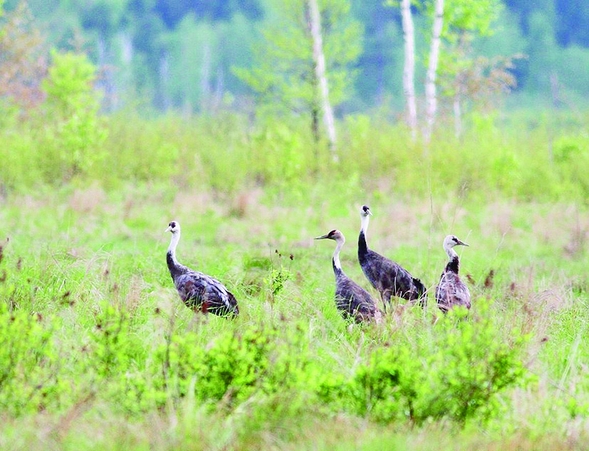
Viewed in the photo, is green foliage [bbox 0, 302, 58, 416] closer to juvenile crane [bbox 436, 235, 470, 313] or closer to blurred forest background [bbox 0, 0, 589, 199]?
juvenile crane [bbox 436, 235, 470, 313]

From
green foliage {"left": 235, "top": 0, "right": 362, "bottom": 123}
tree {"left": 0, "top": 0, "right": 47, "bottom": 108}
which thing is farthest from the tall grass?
tree {"left": 0, "top": 0, "right": 47, "bottom": 108}

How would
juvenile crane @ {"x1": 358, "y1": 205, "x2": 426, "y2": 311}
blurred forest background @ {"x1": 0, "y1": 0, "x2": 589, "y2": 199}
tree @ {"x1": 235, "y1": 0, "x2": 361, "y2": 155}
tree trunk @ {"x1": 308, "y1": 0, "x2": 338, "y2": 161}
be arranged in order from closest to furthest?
juvenile crane @ {"x1": 358, "y1": 205, "x2": 426, "y2": 311} → blurred forest background @ {"x1": 0, "y1": 0, "x2": 589, "y2": 199} → tree trunk @ {"x1": 308, "y1": 0, "x2": 338, "y2": 161} → tree @ {"x1": 235, "y1": 0, "x2": 361, "y2": 155}

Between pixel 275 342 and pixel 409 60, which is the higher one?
pixel 409 60

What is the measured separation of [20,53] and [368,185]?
407 inches

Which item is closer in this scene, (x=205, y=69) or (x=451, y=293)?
(x=451, y=293)

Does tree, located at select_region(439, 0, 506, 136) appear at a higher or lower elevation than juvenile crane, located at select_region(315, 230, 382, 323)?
higher

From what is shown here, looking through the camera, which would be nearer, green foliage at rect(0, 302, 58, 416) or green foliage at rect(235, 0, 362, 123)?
green foliage at rect(0, 302, 58, 416)

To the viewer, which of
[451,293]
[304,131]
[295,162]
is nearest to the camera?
[451,293]

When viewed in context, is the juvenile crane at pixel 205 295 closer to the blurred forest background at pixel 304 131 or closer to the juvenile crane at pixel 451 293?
the juvenile crane at pixel 451 293

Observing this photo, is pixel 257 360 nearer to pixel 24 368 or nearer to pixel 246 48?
Answer: pixel 24 368

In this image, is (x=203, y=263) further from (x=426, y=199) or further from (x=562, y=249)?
(x=426, y=199)

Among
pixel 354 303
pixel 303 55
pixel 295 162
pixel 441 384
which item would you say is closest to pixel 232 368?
pixel 441 384

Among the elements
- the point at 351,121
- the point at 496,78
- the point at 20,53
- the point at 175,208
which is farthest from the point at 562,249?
the point at 20,53

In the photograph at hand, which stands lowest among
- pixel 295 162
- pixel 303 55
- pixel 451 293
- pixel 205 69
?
pixel 205 69
